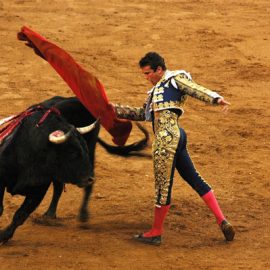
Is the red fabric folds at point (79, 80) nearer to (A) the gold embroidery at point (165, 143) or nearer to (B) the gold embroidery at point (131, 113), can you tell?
(B) the gold embroidery at point (131, 113)

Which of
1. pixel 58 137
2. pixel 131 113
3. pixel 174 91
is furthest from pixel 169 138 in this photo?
pixel 58 137

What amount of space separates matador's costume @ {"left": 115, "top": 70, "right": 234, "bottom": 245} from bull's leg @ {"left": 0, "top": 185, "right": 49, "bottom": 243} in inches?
31.5

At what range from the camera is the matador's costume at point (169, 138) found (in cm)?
572

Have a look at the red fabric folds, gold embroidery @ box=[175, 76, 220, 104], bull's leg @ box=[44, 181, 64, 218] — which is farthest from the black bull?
gold embroidery @ box=[175, 76, 220, 104]

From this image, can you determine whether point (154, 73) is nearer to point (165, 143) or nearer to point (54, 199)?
point (165, 143)

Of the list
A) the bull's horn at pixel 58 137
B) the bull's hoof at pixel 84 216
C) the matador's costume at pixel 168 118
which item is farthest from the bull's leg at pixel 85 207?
the bull's horn at pixel 58 137

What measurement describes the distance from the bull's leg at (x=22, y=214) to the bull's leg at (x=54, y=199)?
1.58 ft

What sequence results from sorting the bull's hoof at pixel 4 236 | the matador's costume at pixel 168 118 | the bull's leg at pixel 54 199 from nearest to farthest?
the matador's costume at pixel 168 118 → the bull's hoof at pixel 4 236 → the bull's leg at pixel 54 199

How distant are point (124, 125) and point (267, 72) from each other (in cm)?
506

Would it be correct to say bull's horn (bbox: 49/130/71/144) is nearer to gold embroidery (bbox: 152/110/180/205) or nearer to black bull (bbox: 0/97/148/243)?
black bull (bbox: 0/97/148/243)

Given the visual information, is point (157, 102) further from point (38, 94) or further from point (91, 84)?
point (38, 94)

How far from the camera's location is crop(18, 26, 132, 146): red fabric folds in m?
6.25

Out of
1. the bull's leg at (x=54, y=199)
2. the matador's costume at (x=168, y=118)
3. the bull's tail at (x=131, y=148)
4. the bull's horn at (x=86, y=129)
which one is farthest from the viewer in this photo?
the bull's tail at (x=131, y=148)

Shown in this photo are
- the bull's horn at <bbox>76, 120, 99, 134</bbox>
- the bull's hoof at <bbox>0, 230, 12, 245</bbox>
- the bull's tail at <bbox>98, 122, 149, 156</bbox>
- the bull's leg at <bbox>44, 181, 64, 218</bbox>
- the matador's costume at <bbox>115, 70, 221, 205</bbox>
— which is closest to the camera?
the matador's costume at <bbox>115, 70, 221, 205</bbox>
